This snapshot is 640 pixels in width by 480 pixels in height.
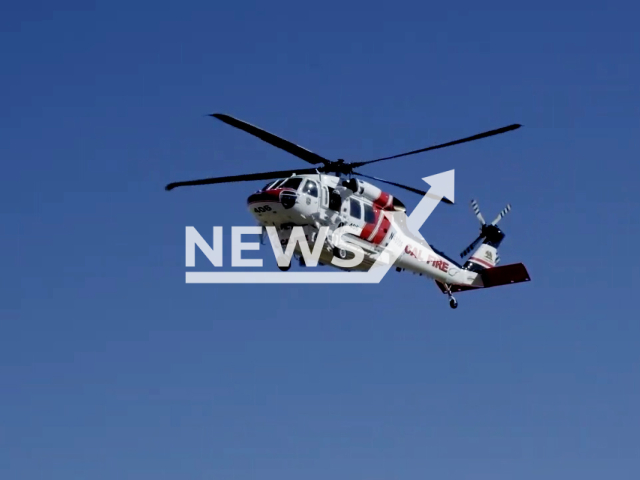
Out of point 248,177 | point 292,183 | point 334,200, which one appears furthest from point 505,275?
point 248,177

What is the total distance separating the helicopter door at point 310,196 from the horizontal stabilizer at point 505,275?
1089 cm

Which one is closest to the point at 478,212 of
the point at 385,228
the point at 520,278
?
the point at 520,278

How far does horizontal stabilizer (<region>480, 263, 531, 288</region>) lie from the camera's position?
45.0 metres

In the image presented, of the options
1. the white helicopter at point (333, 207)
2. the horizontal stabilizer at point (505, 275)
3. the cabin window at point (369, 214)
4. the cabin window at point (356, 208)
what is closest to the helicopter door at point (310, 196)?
the white helicopter at point (333, 207)

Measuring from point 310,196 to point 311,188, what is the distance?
333 millimetres

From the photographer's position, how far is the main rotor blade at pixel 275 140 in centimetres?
3581

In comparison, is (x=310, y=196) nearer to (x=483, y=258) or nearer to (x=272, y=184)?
(x=272, y=184)

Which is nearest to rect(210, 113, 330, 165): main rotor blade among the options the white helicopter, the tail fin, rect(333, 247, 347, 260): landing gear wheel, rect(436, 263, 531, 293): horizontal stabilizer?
the white helicopter

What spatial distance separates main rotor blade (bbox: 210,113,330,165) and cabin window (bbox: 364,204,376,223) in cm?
240

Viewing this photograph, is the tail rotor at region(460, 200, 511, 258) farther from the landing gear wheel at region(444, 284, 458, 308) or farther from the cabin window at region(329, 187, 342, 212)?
the cabin window at region(329, 187, 342, 212)

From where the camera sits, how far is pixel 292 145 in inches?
1495

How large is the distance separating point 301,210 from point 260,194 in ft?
5.13

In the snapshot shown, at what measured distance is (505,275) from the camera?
149ft

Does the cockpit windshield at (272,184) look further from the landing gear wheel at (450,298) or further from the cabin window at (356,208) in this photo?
the landing gear wheel at (450,298)
